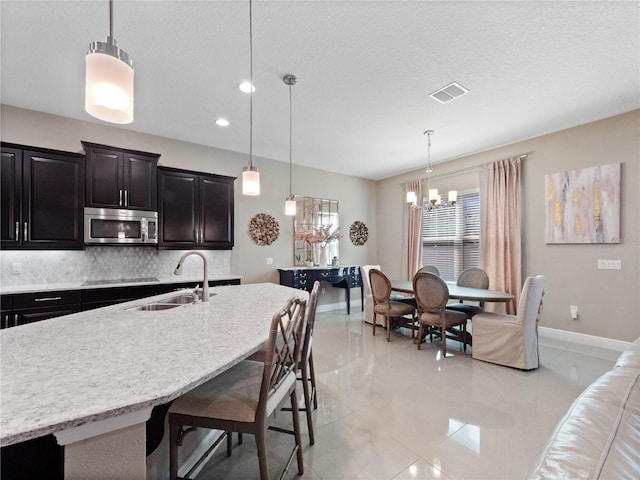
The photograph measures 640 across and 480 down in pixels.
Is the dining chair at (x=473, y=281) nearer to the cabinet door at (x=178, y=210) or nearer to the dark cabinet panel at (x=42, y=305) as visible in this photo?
the cabinet door at (x=178, y=210)

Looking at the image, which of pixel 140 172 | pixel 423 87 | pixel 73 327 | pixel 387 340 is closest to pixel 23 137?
pixel 140 172

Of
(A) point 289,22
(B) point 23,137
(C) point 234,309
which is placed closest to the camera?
(C) point 234,309

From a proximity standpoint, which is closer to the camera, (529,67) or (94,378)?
(94,378)

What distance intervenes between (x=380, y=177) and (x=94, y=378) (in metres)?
6.29

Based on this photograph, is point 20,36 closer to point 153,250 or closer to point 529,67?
point 153,250

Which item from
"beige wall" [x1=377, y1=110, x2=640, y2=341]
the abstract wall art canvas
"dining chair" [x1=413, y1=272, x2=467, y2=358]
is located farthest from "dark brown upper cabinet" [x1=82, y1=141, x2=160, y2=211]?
the abstract wall art canvas

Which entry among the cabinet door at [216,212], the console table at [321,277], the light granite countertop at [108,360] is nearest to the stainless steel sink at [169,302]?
the light granite countertop at [108,360]

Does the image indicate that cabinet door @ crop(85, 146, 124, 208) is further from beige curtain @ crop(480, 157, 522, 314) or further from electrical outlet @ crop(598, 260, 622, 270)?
electrical outlet @ crop(598, 260, 622, 270)

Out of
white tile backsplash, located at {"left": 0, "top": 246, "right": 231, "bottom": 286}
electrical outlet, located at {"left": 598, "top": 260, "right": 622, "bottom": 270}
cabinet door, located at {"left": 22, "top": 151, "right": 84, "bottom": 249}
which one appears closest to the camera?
cabinet door, located at {"left": 22, "top": 151, "right": 84, "bottom": 249}

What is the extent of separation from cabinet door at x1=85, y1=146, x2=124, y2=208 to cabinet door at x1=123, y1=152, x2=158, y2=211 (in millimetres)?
62

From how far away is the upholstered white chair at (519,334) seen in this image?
116 inches

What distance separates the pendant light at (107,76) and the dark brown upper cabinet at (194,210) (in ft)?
9.71

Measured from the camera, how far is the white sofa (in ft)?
2.04

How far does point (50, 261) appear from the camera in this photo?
3.41m
